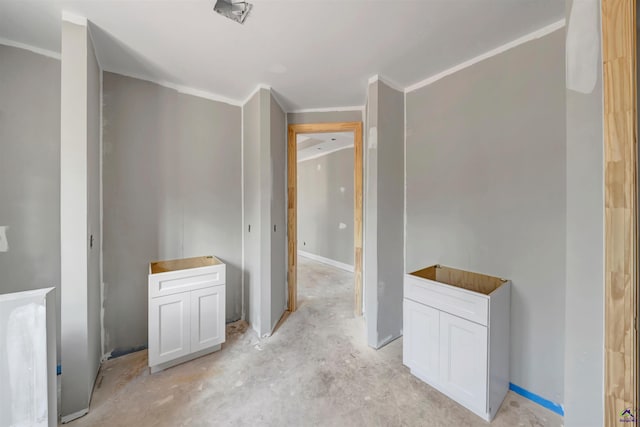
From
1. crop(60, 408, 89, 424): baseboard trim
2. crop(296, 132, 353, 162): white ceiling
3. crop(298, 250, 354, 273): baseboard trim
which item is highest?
crop(296, 132, 353, 162): white ceiling


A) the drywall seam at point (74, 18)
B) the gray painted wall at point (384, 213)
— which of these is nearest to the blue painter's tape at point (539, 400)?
the gray painted wall at point (384, 213)

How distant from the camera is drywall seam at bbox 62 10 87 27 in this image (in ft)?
4.67

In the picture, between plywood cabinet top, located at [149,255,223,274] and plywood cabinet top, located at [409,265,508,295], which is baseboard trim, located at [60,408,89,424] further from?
plywood cabinet top, located at [409,265,508,295]

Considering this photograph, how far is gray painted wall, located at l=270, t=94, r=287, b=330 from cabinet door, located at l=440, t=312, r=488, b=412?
155 centimetres

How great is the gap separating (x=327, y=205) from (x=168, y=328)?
12.3 ft

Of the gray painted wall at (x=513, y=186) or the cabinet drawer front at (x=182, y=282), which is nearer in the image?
the gray painted wall at (x=513, y=186)

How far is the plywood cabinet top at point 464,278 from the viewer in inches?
68.7

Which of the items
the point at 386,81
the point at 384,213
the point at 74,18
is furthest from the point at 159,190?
the point at 386,81

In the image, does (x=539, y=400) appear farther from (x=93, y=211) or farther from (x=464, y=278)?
(x=93, y=211)

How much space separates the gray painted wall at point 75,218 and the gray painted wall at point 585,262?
2.45 m

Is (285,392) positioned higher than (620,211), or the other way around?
(620,211)

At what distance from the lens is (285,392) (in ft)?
5.25

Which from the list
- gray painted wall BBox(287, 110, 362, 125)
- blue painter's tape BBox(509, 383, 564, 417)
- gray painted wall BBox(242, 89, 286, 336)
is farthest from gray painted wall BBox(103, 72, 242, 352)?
blue painter's tape BBox(509, 383, 564, 417)

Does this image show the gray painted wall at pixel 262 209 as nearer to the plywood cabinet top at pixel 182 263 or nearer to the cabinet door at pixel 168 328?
the plywood cabinet top at pixel 182 263
